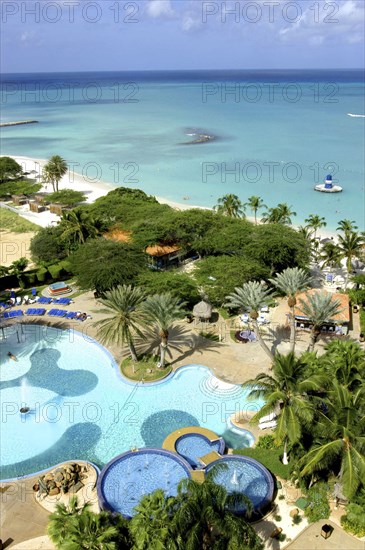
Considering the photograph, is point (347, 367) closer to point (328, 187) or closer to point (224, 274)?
point (224, 274)

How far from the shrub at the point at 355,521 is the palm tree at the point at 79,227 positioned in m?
34.5

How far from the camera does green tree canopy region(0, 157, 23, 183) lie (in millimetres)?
79206

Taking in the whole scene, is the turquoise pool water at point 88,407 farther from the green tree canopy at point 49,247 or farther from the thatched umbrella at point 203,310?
Result: the green tree canopy at point 49,247

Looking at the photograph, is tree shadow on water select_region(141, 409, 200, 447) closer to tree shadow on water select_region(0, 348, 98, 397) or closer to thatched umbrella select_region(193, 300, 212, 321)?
tree shadow on water select_region(0, 348, 98, 397)

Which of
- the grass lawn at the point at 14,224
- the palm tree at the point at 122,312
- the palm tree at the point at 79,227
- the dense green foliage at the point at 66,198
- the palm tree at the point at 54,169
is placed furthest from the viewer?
the palm tree at the point at 54,169

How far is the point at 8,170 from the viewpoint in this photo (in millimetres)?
79812

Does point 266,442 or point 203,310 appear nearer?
point 266,442

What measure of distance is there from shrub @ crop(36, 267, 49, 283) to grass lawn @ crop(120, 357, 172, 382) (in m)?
16.1

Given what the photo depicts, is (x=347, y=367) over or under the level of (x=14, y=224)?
under

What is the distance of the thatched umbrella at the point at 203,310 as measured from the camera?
3519 cm

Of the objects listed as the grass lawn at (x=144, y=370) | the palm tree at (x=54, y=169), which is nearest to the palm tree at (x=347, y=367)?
the grass lawn at (x=144, y=370)

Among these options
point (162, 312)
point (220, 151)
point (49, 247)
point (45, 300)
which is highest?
point (220, 151)

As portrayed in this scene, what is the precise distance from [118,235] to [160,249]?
19.9 feet

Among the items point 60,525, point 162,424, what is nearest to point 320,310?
point 162,424
